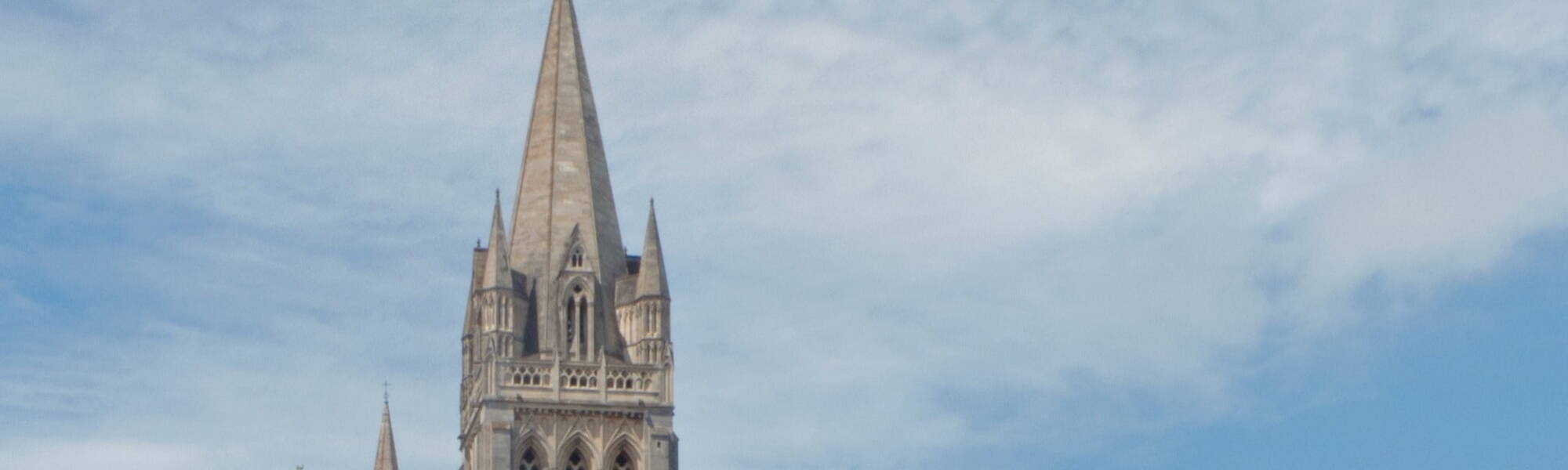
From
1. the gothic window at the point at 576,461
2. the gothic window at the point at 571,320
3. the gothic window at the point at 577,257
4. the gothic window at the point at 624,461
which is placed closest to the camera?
the gothic window at the point at 576,461

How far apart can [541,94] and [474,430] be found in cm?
1189

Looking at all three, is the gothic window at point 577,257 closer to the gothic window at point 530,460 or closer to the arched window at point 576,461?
the arched window at point 576,461

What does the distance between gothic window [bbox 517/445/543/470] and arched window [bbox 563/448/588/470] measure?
94cm

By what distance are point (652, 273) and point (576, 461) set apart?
257 inches

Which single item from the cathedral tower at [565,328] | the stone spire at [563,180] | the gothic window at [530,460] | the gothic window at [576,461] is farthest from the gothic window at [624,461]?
the stone spire at [563,180]

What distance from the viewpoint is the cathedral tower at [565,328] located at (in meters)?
99.3

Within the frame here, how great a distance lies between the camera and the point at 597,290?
102 m

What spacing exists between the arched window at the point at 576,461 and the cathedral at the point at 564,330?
0.03 meters

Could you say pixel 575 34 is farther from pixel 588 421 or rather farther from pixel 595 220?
pixel 588 421

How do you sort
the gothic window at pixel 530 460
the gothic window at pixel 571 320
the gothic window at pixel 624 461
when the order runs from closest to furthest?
the gothic window at pixel 530 460
the gothic window at pixel 624 461
the gothic window at pixel 571 320

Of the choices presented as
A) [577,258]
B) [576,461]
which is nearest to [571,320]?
[577,258]

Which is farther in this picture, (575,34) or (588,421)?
(575,34)

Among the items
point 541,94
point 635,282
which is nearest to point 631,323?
point 635,282

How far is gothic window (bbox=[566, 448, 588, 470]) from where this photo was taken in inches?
3920
